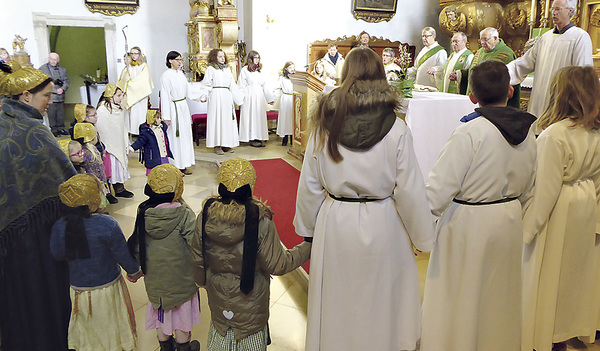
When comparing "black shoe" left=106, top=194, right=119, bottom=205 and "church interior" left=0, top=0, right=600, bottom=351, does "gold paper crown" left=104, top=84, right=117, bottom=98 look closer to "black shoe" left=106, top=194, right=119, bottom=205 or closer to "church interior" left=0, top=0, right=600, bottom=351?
"black shoe" left=106, top=194, right=119, bottom=205

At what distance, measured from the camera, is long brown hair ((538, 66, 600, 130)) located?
2.60 m

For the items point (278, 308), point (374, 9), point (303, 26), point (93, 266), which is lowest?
point (278, 308)

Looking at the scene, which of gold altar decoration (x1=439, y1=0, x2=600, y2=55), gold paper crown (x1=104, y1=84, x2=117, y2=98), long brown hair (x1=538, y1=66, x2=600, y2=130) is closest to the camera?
long brown hair (x1=538, y1=66, x2=600, y2=130)

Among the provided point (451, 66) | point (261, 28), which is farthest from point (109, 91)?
point (261, 28)

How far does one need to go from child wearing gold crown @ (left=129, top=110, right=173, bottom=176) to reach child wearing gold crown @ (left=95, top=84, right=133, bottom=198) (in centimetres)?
Answer: 40

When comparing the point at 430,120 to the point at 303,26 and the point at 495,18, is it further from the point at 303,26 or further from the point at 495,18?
the point at 303,26

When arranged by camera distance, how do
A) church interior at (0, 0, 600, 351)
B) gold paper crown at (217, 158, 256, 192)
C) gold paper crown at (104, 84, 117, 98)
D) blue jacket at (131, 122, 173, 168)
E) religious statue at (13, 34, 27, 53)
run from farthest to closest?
1. religious statue at (13, 34, 27, 53)
2. church interior at (0, 0, 600, 351)
3. gold paper crown at (104, 84, 117, 98)
4. blue jacket at (131, 122, 173, 168)
5. gold paper crown at (217, 158, 256, 192)

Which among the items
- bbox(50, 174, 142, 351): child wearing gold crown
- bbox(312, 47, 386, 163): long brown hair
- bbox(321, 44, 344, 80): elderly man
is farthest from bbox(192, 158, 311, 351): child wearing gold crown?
bbox(321, 44, 344, 80): elderly man

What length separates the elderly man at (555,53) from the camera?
15.3 feet

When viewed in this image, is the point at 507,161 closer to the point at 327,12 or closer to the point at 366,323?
the point at 366,323

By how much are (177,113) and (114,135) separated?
157 cm

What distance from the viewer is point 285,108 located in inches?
384

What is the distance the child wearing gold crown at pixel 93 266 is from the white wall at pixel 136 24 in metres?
11.2

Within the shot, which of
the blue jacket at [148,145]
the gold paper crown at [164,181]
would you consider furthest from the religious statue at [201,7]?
the gold paper crown at [164,181]
